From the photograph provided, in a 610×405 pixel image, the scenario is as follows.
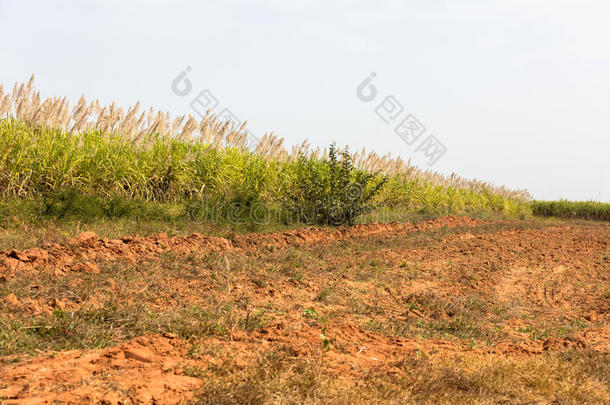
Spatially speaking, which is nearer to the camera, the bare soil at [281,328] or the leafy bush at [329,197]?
the bare soil at [281,328]

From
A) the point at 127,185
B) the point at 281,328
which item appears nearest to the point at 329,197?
the point at 127,185

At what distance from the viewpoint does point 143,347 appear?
3543 mm

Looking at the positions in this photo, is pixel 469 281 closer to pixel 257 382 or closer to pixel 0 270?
pixel 257 382

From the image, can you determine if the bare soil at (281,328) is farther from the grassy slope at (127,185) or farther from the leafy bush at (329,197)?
the leafy bush at (329,197)

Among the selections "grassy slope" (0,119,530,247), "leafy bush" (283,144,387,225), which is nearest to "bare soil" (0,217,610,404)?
"grassy slope" (0,119,530,247)

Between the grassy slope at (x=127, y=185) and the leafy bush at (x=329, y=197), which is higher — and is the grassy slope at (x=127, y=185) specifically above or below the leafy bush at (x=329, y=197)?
below

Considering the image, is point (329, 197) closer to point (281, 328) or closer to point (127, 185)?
point (127, 185)

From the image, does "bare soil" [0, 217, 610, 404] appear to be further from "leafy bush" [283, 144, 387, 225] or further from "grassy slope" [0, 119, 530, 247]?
"leafy bush" [283, 144, 387, 225]

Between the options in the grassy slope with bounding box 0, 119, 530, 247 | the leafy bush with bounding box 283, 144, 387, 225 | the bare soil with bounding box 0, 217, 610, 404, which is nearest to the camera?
the bare soil with bounding box 0, 217, 610, 404

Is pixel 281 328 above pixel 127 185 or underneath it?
above

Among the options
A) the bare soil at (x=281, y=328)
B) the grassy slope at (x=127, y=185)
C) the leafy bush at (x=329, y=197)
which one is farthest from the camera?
the leafy bush at (x=329, y=197)

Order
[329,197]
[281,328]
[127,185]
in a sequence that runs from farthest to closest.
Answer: [329,197]
[127,185]
[281,328]

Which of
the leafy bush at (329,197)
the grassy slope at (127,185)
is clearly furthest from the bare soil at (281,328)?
the leafy bush at (329,197)

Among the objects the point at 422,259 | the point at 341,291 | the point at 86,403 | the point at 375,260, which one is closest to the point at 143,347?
the point at 86,403
